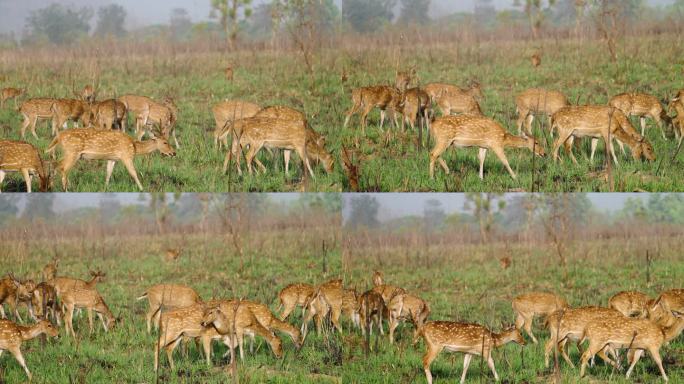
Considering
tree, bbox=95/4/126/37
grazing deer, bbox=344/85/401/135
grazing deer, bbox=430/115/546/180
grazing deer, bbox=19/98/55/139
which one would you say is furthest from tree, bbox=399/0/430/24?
grazing deer, bbox=19/98/55/139

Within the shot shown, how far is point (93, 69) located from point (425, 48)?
14.0 feet

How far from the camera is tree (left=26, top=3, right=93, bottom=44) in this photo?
1166cm

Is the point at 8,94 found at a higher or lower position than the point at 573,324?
higher

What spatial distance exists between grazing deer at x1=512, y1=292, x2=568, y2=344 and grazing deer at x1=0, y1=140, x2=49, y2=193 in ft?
17.6

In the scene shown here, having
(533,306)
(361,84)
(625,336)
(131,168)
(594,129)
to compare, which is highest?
(361,84)

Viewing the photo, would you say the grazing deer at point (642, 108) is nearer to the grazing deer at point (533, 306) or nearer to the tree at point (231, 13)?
the grazing deer at point (533, 306)

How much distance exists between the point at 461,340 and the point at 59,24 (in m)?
6.79

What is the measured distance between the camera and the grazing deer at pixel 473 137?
9.45 m

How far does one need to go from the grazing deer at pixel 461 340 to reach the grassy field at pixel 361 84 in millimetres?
1483

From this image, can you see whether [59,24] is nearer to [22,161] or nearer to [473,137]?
[22,161]

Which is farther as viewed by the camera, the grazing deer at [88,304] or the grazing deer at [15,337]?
the grazing deer at [88,304]

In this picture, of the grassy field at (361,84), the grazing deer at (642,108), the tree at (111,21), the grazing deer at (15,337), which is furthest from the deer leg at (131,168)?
the grazing deer at (642,108)

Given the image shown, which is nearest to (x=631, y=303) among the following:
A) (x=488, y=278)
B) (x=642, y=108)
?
(x=488, y=278)

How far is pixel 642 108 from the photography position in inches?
401
